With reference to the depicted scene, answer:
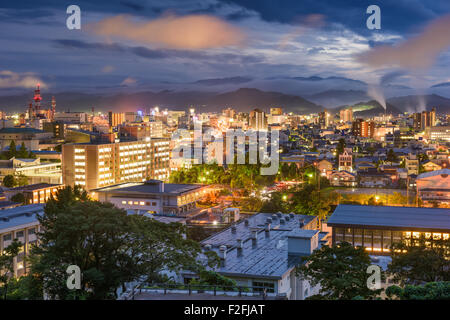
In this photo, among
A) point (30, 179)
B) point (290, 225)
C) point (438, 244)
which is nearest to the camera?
point (438, 244)

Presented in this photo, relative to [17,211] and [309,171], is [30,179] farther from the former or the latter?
[309,171]

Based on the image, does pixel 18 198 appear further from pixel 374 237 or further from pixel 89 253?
pixel 89 253

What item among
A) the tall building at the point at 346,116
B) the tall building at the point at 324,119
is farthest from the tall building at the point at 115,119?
the tall building at the point at 346,116

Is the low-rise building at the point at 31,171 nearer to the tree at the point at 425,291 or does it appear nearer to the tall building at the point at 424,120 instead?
the tree at the point at 425,291

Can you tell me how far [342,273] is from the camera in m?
4.86

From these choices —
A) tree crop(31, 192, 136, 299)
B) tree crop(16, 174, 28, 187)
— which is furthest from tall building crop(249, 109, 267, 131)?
tree crop(31, 192, 136, 299)

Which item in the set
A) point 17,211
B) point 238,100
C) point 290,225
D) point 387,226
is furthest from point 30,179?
point 238,100

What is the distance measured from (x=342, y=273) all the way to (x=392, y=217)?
4.52 m

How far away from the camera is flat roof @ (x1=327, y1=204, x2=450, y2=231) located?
8.40 metres

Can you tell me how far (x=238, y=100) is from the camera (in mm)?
89500

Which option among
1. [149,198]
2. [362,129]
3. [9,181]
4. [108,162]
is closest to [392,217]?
[149,198]

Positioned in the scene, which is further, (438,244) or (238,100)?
(238,100)
